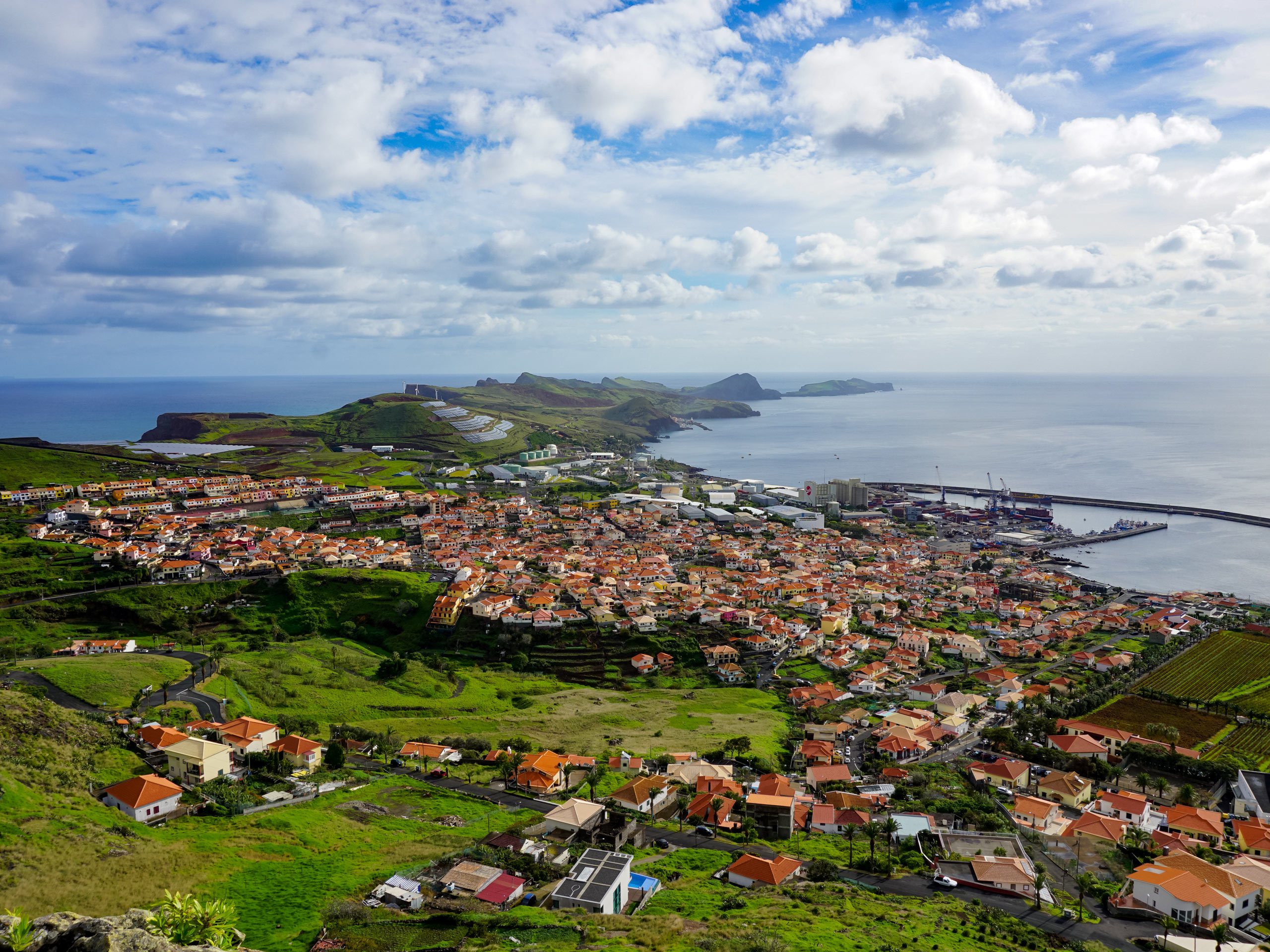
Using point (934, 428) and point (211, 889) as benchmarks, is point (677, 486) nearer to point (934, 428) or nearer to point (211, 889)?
point (211, 889)

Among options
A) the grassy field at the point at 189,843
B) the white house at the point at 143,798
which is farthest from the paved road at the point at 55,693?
the white house at the point at 143,798

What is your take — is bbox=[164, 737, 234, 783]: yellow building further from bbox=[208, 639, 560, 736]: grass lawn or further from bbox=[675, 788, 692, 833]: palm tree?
bbox=[675, 788, 692, 833]: palm tree

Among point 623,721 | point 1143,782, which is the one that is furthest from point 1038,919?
point 623,721

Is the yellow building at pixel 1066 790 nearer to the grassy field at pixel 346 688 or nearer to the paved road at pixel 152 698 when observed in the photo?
the grassy field at pixel 346 688

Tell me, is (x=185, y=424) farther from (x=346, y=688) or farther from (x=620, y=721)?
(x=620, y=721)

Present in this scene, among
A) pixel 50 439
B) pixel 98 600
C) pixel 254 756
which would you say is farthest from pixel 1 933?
pixel 50 439

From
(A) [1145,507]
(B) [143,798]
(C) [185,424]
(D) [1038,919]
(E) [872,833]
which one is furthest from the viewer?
(C) [185,424]
